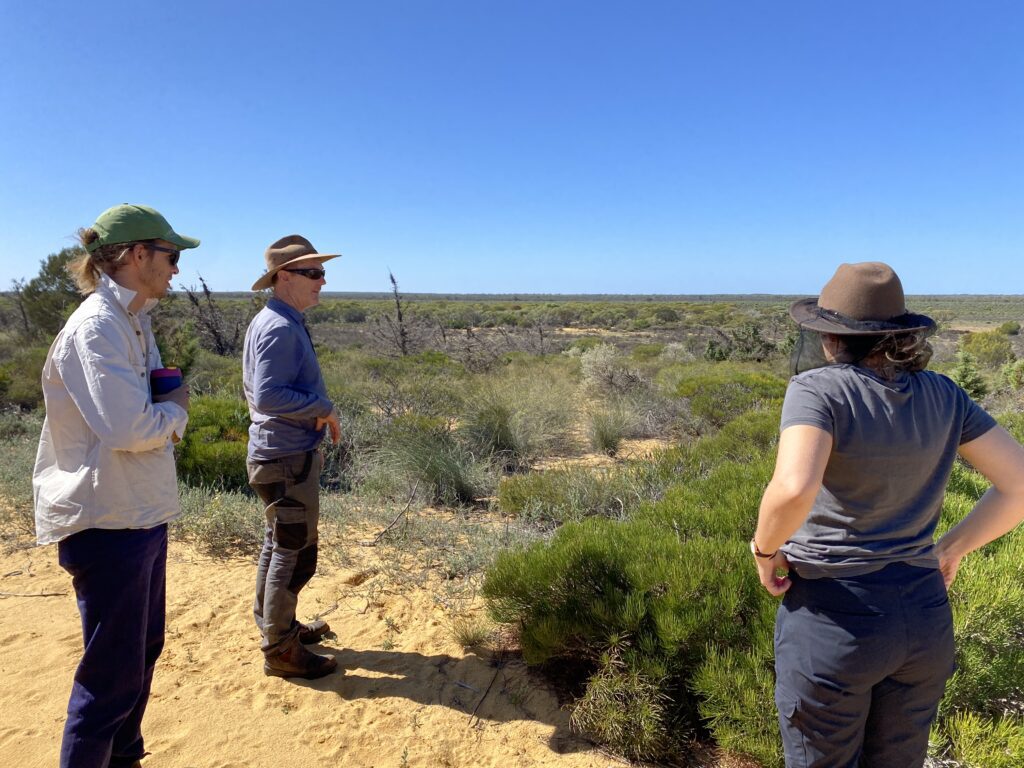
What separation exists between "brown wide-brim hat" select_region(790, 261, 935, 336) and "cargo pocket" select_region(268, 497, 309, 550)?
2.32 metres

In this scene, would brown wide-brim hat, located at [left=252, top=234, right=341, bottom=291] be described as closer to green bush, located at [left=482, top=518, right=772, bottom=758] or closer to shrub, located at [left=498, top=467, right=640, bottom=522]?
green bush, located at [left=482, top=518, right=772, bottom=758]

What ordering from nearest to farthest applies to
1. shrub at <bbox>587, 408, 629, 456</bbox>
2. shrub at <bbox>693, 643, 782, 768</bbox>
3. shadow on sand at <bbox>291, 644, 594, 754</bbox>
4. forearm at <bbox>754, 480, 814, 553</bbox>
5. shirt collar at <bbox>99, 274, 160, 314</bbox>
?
forearm at <bbox>754, 480, 814, 553</bbox>, shirt collar at <bbox>99, 274, 160, 314</bbox>, shrub at <bbox>693, 643, 782, 768</bbox>, shadow on sand at <bbox>291, 644, 594, 754</bbox>, shrub at <bbox>587, 408, 629, 456</bbox>

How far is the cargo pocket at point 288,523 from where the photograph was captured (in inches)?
112

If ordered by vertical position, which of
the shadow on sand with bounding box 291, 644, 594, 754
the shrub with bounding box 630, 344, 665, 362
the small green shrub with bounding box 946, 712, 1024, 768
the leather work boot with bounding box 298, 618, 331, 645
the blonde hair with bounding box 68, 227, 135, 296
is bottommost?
the shadow on sand with bounding box 291, 644, 594, 754

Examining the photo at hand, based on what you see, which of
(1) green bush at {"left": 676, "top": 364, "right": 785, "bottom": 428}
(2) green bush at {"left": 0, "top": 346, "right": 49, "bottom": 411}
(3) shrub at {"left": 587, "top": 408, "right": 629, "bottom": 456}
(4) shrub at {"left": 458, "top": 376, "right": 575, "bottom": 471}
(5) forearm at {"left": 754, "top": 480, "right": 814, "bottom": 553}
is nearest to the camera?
(5) forearm at {"left": 754, "top": 480, "right": 814, "bottom": 553}

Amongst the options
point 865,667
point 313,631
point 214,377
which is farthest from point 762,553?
point 214,377

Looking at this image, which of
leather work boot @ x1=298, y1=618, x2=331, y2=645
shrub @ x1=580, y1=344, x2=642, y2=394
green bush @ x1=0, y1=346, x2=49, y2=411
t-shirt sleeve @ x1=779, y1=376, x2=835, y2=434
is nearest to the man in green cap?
leather work boot @ x1=298, y1=618, x2=331, y2=645

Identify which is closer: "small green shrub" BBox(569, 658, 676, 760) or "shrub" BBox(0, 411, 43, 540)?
"small green shrub" BBox(569, 658, 676, 760)

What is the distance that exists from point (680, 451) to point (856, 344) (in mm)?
4665

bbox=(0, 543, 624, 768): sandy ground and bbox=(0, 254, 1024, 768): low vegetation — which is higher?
bbox=(0, 254, 1024, 768): low vegetation

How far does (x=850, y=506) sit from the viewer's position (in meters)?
1.47

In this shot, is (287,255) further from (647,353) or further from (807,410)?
(647,353)

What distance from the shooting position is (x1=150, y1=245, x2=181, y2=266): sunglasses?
204 cm

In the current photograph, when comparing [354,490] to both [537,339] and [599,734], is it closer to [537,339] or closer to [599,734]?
[599,734]
